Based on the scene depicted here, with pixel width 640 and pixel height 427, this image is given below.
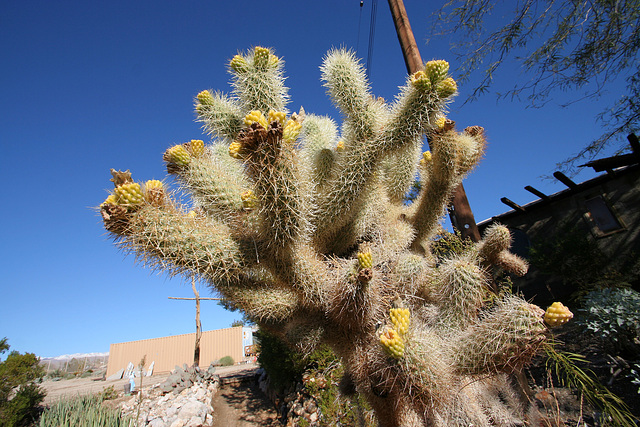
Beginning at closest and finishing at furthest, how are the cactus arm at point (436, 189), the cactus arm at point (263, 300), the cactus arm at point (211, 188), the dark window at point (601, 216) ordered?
the cactus arm at point (263, 300)
the cactus arm at point (211, 188)
the cactus arm at point (436, 189)
the dark window at point (601, 216)

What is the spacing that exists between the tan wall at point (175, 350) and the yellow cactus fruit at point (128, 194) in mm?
25370

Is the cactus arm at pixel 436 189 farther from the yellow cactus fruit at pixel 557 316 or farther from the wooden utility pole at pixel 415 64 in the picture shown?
the yellow cactus fruit at pixel 557 316

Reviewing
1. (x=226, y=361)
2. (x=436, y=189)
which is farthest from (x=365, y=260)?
(x=226, y=361)

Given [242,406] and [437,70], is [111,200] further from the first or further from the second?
[242,406]

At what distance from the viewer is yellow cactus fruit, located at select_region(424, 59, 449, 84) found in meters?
2.01

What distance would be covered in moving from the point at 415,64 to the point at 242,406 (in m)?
10.7

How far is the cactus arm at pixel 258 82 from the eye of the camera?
2.39 meters

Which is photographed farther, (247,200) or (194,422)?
(194,422)

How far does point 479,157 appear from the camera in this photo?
9.57ft

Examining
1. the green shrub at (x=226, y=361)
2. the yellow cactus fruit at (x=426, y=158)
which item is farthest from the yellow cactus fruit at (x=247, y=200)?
the green shrub at (x=226, y=361)

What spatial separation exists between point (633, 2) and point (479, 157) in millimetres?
3100

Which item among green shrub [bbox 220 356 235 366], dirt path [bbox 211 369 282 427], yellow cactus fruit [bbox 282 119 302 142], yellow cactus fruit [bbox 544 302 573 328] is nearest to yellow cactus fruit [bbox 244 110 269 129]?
yellow cactus fruit [bbox 282 119 302 142]

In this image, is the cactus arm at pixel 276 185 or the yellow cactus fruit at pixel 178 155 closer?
the cactus arm at pixel 276 185

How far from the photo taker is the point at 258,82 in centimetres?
241
